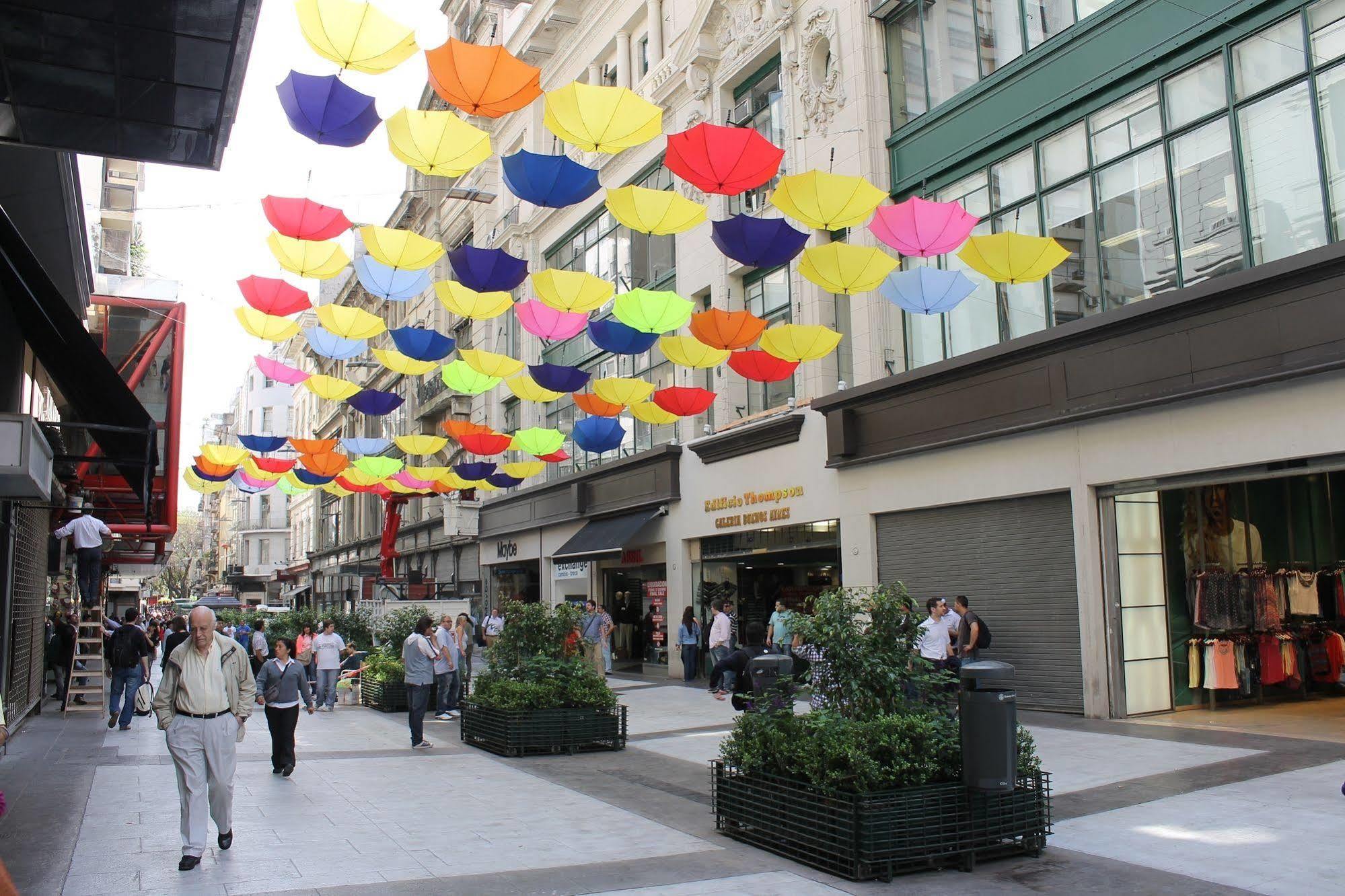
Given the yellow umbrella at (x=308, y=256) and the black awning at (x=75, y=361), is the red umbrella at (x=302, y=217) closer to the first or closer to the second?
the yellow umbrella at (x=308, y=256)

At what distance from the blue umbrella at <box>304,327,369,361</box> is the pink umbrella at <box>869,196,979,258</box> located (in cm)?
990

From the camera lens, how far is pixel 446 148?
1213cm

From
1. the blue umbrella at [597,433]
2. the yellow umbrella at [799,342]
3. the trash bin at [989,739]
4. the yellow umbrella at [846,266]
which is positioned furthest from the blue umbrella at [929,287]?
the blue umbrella at [597,433]

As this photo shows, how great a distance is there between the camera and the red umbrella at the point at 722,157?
12305 mm

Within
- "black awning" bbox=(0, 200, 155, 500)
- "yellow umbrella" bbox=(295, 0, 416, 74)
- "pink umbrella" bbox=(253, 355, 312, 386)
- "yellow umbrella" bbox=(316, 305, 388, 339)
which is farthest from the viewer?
"pink umbrella" bbox=(253, 355, 312, 386)

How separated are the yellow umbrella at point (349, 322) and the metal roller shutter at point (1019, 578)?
9845 mm

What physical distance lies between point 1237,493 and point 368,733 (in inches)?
528

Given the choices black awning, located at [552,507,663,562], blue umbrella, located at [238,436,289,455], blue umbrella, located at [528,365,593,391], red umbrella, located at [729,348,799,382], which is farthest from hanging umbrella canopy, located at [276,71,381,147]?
black awning, located at [552,507,663,562]

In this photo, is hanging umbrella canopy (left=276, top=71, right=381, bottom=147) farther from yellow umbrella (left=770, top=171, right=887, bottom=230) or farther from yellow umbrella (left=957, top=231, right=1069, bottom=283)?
yellow umbrella (left=957, top=231, right=1069, bottom=283)

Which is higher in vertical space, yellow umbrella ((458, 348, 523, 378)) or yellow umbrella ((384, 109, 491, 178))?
yellow umbrella ((384, 109, 491, 178))

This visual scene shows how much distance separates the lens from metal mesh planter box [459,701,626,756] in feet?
41.8

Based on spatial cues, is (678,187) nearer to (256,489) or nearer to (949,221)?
(949,221)

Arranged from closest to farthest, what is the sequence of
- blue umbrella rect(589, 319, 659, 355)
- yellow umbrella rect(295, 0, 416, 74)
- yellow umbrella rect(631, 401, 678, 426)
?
yellow umbrella rect(295, 0, 416, 74) → blue umbrella rect(589, 319, 659, 355) → yellow umbrella rect(631, 401, 678, 426)

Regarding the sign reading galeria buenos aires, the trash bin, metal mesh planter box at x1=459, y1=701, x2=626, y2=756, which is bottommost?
metal mesh planter box at x1=459, y1=701, x2=626, y2=756
